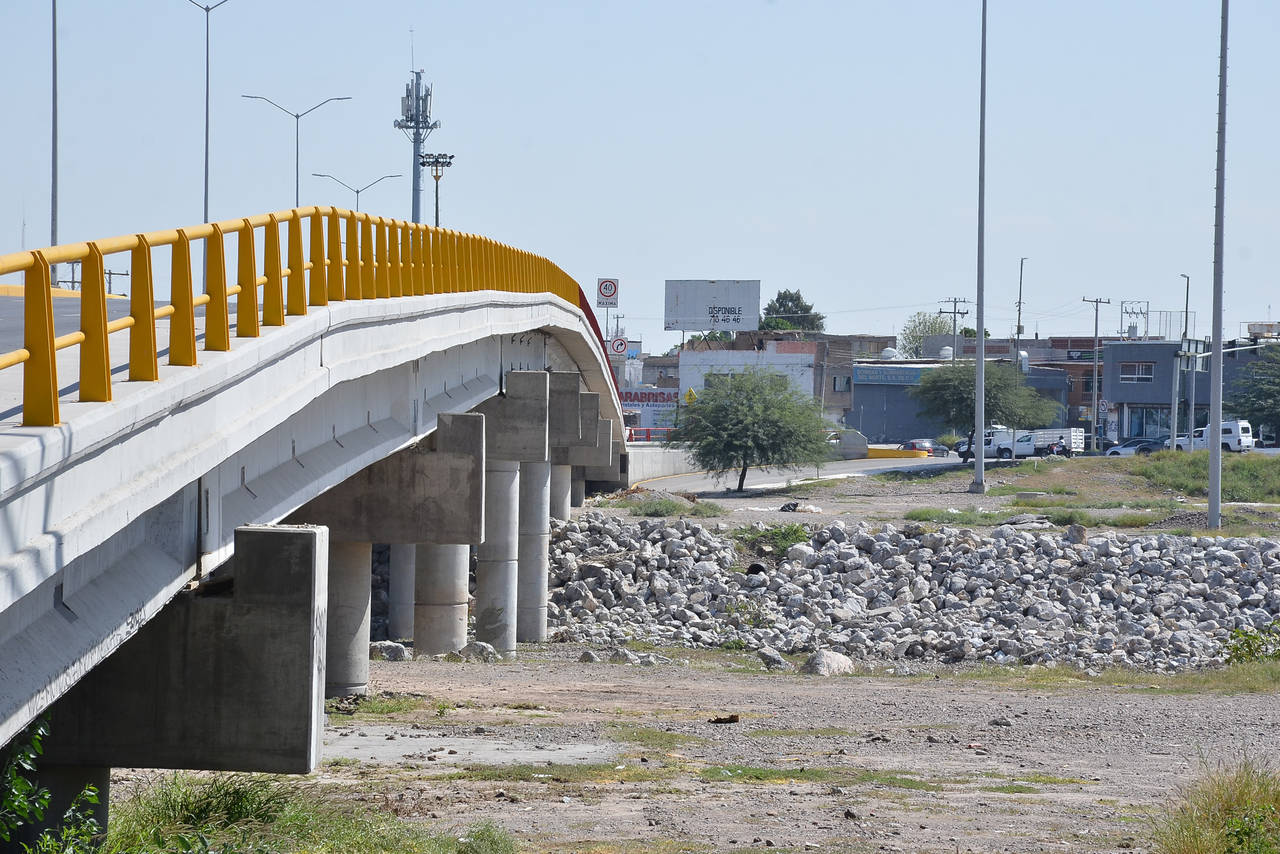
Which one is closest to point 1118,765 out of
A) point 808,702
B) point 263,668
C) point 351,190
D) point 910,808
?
point 910,808

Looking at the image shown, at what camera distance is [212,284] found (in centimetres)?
929

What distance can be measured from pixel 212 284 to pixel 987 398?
76.4m

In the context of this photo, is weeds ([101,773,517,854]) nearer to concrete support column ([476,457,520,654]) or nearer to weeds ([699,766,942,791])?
weeds ([699,766,942,791])

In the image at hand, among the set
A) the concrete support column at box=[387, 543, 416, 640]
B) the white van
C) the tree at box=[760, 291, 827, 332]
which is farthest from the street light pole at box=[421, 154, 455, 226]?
the tree at box=[760, 291, 827, 332]

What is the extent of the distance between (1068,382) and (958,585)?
85.3 m

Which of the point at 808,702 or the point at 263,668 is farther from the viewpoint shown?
the point at 808,702

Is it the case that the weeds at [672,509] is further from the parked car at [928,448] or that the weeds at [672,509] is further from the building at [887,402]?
the building at [887,402]

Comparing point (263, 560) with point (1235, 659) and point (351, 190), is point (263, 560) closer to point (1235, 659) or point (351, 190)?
point (1235, 659)

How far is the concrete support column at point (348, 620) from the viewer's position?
18.9 metres

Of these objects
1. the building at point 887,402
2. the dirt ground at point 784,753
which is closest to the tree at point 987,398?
the building at point 887,402

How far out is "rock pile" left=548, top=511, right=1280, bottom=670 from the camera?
27484mm

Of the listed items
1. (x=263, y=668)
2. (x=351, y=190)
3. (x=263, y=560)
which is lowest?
(x=263, y=668)

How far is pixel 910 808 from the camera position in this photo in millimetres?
12586

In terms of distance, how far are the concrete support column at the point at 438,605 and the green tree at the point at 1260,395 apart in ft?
246
